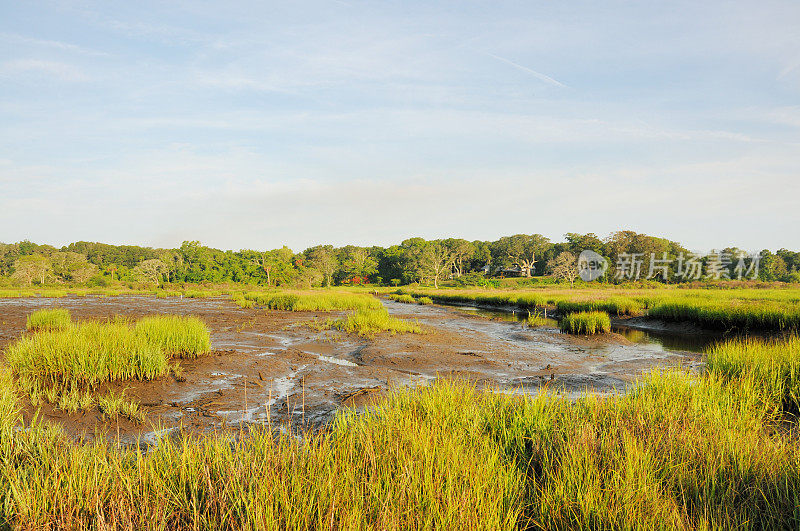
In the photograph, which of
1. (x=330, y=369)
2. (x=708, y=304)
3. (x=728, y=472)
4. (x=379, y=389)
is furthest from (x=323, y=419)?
(x=708, y=304)

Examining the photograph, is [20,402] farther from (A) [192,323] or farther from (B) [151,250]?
(B) [151,250]

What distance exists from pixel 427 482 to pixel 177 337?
10.3 m

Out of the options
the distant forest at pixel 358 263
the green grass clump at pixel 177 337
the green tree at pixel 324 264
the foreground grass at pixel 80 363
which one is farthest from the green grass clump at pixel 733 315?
the green tree at pixel 324 264

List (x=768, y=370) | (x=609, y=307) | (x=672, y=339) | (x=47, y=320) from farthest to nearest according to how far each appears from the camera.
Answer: (x=609, y=307) < (x=672, y=339) < (x=47, y=320) < (x=768, y=370)

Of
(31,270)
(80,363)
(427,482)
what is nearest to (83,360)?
(80,363)

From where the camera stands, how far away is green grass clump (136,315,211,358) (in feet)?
35.7

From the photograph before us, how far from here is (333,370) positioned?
35.2ft

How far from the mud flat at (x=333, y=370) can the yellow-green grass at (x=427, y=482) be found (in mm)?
754

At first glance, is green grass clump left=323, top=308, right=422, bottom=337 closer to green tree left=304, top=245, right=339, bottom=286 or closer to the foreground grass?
the foreground grass

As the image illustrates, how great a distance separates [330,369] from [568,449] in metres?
7.73

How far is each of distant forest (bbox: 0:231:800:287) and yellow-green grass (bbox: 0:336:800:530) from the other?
7344 cm

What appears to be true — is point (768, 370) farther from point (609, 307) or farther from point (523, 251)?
point (523, 251)

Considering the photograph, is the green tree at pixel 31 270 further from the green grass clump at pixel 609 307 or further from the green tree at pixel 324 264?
the green grass clump at pixel 609 307

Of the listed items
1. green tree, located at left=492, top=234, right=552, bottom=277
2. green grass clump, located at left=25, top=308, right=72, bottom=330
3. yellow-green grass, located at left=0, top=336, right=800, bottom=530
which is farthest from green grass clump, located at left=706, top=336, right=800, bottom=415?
green tree, located at left=492, top=234, right=552, bottom=277
